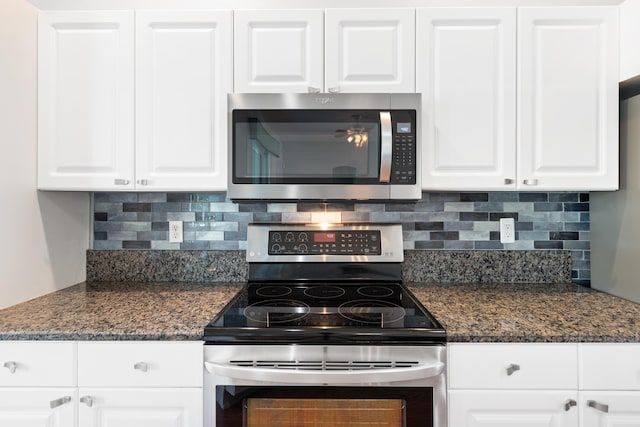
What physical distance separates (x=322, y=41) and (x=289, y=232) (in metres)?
0.83

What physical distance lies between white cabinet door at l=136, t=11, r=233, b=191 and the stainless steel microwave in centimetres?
12

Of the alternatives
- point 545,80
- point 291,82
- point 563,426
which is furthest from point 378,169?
point 563,426

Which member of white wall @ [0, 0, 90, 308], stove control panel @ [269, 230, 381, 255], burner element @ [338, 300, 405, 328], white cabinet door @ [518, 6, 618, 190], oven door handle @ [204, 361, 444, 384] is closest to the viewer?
oven door handle @ [204, 361, 444, 384]

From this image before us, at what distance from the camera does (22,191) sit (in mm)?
1460

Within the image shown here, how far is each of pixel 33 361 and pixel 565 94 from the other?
209 cm

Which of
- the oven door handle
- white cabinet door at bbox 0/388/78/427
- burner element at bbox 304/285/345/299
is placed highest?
burner element at bbox 304/285/345/299

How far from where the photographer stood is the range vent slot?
112cm

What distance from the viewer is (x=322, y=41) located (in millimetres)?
1509

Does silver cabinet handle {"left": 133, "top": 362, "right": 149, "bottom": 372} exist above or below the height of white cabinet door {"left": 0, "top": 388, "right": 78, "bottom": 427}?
above

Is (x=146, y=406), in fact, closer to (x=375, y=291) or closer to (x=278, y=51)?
(x=375, y=291)

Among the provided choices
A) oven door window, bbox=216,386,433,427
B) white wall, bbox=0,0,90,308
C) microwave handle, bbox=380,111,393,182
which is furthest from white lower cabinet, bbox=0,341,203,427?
microwave handle, bbox=380,111,393,182

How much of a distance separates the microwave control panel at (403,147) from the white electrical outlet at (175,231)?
1.05m

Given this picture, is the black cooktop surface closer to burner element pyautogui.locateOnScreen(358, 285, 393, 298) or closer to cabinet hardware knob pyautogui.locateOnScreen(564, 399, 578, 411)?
burner element pyautogui.locateOnScreen(358, 285, 393, 298)

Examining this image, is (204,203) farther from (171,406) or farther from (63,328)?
(171,406)
